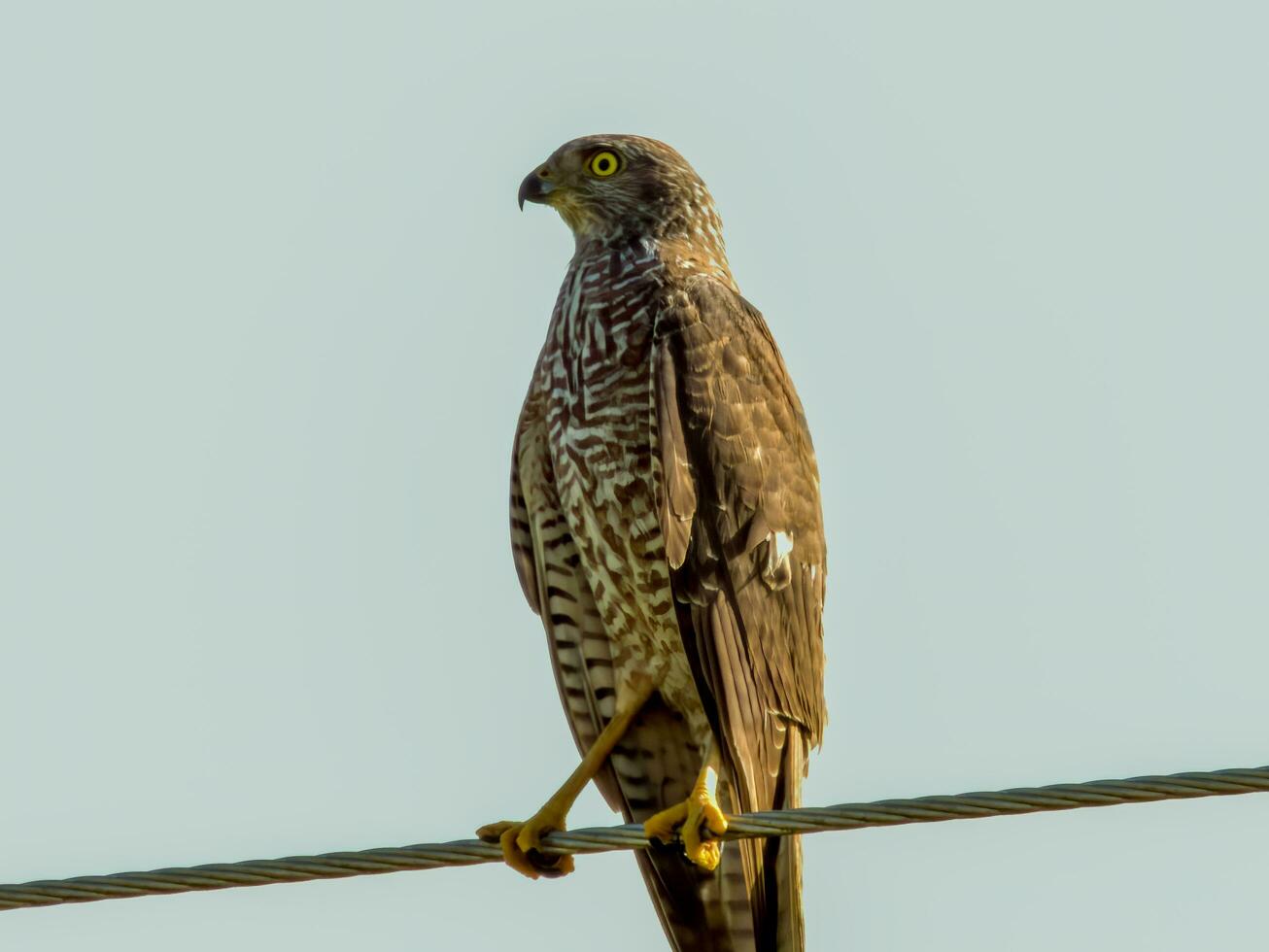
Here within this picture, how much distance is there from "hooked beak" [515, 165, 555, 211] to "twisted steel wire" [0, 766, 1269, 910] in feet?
11.4

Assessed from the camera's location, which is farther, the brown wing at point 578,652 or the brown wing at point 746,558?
the brown wing at point 578,652

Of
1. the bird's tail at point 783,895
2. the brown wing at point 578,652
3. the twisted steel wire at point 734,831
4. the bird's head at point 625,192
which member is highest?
the bird's head at point 625,192

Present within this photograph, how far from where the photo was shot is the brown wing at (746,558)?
6402 mm

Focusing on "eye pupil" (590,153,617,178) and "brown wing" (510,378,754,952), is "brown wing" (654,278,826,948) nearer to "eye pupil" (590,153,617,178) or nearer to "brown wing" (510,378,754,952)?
"brown wing" (510,378,754,952)

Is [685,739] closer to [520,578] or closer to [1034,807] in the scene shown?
[520,578]

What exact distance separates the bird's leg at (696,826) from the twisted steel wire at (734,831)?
0.77m

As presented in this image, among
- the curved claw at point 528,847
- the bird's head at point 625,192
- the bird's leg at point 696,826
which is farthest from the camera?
the bird's head at point 625,192

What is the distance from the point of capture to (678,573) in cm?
645

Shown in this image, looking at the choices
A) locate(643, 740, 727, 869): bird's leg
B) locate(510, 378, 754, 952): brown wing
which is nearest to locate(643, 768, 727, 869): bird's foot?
locate(643, 740, 727, 869): bird's leg

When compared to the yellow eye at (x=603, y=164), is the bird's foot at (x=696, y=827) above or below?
below

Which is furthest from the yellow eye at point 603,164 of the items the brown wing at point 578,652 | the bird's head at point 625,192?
the brown wing at point 578,652

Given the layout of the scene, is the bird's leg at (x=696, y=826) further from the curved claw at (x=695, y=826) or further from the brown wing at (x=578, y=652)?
the brown wing at (x=578, y=652)

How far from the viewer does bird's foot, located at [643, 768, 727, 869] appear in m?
6.08

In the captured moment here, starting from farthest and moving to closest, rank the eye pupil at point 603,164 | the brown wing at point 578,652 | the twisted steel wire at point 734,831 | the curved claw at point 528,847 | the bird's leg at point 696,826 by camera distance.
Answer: the eye pupil at point 603,164 → the brown wing at point 578,652 → the curved claw at point 528,847 → the bird's leg at point 696,826 → the twisted steel wire at point 734,831
